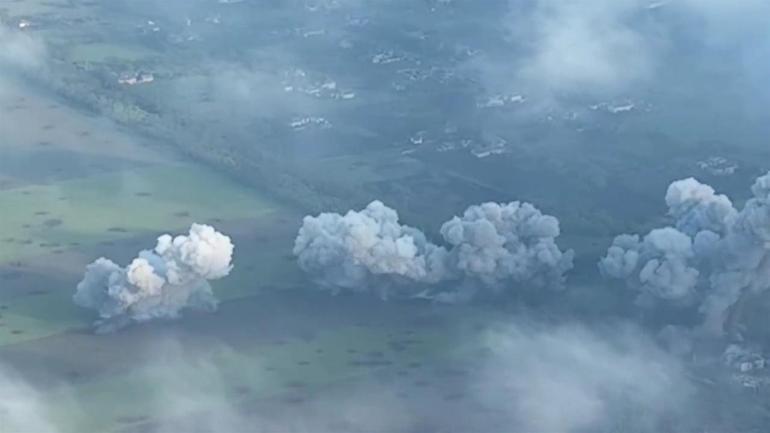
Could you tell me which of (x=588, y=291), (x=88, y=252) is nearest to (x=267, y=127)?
(x=88, y=252)

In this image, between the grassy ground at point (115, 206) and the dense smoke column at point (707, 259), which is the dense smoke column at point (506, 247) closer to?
the dense smoke column at point (707, 259)

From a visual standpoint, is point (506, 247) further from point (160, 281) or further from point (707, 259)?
point (160, 281)

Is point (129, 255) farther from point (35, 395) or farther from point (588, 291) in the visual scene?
point (588, 291)

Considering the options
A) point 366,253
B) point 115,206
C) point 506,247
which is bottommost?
point 366,253

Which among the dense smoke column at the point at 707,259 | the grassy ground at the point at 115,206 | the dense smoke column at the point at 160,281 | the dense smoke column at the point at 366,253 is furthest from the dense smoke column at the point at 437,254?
the grassy ground at the point at 115,206

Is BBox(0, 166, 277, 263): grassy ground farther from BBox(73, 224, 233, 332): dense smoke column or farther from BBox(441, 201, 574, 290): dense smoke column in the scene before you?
BBox(441, 201, 574, 290): dense smoke column

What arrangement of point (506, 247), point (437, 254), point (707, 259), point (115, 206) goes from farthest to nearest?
1. point (115, 206)
2. point (506, 247)
3. point (437, 254)
4. point (707, 259)

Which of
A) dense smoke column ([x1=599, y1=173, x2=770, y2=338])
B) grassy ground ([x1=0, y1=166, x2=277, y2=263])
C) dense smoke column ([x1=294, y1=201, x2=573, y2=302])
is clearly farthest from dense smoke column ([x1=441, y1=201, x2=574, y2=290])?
grassy ground ([x1=0, y1=166, x2=277, y2=263])

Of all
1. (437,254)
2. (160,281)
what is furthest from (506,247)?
(160,281)
